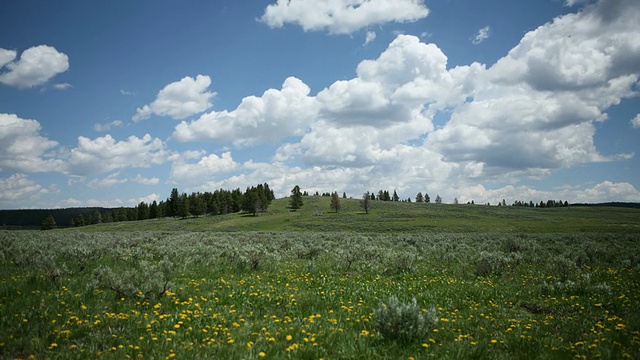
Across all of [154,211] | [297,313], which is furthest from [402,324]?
[154,211]

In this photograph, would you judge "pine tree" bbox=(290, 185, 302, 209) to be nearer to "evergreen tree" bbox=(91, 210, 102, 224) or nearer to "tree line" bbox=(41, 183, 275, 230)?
"tree line" bbox=(41, 183, 275, 230)

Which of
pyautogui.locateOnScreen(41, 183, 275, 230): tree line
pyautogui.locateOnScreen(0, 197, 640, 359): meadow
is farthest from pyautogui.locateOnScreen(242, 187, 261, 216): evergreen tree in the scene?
pyautogui.locateOnScreen(0, 197, 640, 359): meadow

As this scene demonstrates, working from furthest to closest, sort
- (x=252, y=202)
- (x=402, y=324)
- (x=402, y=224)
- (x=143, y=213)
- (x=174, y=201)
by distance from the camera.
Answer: (x=143, y=213) < (x=174, y=201) < (x=252, y=202) < (x=402, y=224) < (x=402, y=324)

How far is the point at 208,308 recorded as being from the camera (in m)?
7.74

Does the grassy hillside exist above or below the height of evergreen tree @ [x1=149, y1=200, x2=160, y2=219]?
below

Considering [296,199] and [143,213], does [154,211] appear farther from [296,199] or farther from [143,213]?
[296,199]

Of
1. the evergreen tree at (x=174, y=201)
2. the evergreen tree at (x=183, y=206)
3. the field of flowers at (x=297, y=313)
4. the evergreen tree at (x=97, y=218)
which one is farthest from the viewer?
the evergreen tree at (x=97, y=218)

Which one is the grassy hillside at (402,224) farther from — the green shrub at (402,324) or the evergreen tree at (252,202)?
the green shrub at (402,324)

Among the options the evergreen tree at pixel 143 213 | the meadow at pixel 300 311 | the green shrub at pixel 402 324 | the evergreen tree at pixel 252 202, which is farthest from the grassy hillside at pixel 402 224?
the green shrub at pixel 402 324

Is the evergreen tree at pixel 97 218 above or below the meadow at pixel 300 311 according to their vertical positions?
below

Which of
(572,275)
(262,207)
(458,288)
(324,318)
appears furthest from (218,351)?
(262,207)

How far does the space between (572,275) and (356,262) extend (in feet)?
28.6

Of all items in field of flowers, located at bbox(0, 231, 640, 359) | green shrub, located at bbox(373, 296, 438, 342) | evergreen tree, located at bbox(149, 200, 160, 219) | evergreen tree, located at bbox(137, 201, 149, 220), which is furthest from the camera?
evergreen tree, located at bbox(137, 201, 149, 220)

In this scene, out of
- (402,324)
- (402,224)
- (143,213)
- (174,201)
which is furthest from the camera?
(143,213)
